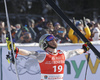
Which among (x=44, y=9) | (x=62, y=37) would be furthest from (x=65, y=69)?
(x=44, y=9)

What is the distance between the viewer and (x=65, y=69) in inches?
267

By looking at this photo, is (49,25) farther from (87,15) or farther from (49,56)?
(87,15)

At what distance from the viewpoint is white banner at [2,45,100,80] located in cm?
661

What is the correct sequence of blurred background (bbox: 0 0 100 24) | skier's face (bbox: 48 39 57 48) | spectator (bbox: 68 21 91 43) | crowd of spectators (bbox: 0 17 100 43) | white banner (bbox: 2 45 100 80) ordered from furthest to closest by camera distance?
1. blurred background (bbox: 0 0 100 24)
2. spectator (bbox: 68 21 91 43)
3. crowd of spectators (bbox: 0 17 100 43)
4. white banner (bbox: 2 45 100 80)
5. skier's face (bbox: 48 39 57 48)

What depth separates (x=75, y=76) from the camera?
267 inches

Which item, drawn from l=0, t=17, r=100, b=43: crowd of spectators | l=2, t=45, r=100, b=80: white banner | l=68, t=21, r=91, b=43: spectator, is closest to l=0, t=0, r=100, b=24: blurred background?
l=0, t=17, r=100, b=43: crowd of spectators

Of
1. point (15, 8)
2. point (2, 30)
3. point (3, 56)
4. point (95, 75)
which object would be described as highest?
point (15, 8)

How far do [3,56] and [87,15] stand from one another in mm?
9485

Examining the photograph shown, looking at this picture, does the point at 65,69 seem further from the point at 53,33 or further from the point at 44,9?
the point at 44,9

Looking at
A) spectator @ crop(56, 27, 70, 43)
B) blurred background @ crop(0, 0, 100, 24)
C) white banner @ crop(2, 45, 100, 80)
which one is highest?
blurred background @ crop(0, 0, 100, 24)

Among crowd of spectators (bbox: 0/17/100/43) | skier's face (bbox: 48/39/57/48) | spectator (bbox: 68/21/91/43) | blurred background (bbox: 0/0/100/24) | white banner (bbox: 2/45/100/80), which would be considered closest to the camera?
skier's face (bbox: 48/39/57/48)

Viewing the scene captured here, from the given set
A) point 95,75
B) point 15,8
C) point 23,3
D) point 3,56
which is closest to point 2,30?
point 3,56

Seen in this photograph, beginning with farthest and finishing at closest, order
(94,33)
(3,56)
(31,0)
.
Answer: (31,0), (94,33), (3,56)

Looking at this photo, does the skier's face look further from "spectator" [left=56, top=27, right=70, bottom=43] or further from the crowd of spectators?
"spectator" [left=56, top=27, right=70, bottom=43]
